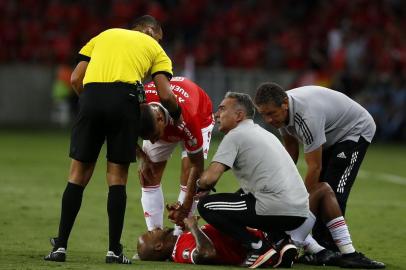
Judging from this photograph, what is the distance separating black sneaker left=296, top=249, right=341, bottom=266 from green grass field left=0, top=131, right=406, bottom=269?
25 centimetres

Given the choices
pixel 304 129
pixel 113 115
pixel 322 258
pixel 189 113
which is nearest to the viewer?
pixel 113 115

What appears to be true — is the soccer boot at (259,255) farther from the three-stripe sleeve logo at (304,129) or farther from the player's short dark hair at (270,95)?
the player's short dark hair at (270,95)

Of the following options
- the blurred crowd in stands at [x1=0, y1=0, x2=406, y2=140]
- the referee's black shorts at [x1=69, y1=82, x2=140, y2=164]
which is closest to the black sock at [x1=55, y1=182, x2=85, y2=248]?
the referee's black shorts at [x1=69, y1=82, x2=140, y2=164]

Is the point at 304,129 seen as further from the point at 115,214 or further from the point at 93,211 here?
the point at 93,211

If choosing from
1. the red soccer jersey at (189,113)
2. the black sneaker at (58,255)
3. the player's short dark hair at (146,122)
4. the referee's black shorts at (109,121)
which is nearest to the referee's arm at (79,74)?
the referee's black shorts at (109,121)

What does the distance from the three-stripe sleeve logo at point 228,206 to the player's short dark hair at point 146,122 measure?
82cm

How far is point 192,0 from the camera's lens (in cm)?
3086

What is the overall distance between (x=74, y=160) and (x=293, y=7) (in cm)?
2324

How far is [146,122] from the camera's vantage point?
8867mm

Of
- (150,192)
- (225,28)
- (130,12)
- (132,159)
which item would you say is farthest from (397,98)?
(132,159)

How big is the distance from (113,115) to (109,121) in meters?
0.07

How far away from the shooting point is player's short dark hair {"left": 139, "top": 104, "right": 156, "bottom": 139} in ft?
29.1

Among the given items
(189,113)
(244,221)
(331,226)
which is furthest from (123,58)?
(331,226)

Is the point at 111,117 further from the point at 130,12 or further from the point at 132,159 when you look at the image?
the point at 130,12
